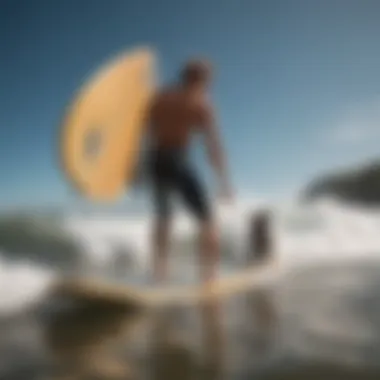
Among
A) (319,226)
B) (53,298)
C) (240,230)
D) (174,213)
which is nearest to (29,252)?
(53,298)

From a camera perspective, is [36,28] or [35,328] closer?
[35,328]

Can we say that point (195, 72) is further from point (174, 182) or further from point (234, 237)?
point (234, 237)

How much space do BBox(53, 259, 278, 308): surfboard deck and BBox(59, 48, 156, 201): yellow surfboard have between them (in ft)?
0.53

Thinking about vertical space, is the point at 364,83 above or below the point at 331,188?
above

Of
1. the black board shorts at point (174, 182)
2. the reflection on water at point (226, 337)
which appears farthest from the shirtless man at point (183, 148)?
the reflection on water at point (226, 337)

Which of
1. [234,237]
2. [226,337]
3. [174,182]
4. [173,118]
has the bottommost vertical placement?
[226,337]

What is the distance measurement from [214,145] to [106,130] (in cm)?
20

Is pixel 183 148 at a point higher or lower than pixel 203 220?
higher

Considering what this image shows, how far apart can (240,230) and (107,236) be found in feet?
0.82

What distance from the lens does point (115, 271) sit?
1.46 m

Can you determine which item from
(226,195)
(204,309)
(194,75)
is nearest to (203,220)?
(226,195)

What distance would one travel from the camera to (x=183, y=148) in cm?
149

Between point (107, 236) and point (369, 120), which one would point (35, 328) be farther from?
point (369, 120)

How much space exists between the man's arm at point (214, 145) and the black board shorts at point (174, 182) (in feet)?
0.13
